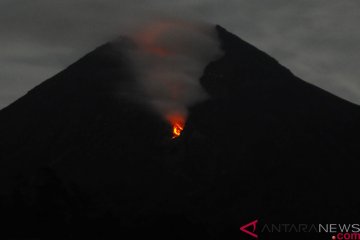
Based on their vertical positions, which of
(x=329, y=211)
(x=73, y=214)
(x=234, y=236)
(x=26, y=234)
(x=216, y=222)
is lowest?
(x=26, y=234)

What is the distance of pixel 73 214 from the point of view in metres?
112

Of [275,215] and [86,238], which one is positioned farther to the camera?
[275,215]

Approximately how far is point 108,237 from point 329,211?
→ 106m

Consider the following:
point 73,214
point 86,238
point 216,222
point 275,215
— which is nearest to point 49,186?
point 73,214

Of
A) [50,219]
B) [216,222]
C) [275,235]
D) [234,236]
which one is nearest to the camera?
[50,219]

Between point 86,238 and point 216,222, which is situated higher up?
point 216,222

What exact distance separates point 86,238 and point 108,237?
4749 millimetres

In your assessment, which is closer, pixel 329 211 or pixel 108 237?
pixel 108 237

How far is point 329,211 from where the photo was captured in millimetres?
199500

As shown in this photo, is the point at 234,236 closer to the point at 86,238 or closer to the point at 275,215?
the point at 86,238

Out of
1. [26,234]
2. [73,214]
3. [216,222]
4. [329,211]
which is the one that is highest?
[329,211]

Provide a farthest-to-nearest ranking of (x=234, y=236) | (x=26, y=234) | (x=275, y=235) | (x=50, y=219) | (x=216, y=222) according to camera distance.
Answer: (x=216, y=222) < (x=275, y=235) < (x=234, y=236) < (x=50, y=219) < (x=26, y=234)

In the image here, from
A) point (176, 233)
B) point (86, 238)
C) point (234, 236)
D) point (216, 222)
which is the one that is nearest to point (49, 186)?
point (86, 238)

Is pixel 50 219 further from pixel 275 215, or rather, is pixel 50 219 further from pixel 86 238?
pixel 275 215
